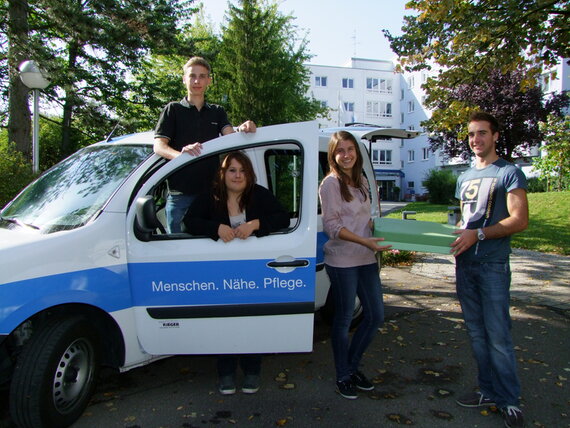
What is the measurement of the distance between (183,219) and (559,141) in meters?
15.1

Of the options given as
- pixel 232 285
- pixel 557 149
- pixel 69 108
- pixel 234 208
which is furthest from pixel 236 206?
pixel 69 108

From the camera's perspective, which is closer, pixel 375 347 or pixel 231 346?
pixel 231 346

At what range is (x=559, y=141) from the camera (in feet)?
48.1

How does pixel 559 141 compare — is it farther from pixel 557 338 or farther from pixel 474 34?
pixel 557 338

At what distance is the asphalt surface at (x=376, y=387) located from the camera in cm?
310

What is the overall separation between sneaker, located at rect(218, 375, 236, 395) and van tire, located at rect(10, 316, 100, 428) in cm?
91

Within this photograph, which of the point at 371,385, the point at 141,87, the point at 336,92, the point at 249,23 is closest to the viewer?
the point at 371,385

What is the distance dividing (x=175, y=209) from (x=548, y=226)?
12.9m

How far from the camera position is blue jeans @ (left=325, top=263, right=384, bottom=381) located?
327cm

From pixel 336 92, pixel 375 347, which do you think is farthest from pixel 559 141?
pixel 336 92

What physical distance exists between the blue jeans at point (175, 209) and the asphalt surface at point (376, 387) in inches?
45.7

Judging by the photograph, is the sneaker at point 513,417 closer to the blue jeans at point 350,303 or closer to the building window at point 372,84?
the blue jeans at point 350,303

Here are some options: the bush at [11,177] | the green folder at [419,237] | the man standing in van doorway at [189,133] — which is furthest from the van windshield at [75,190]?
the bush at [11,177]

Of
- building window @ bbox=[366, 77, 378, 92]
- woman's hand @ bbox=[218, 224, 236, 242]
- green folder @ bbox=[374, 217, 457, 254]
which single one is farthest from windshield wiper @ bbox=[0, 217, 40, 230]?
building window @ bbox=[366, 77, 378, 92]
